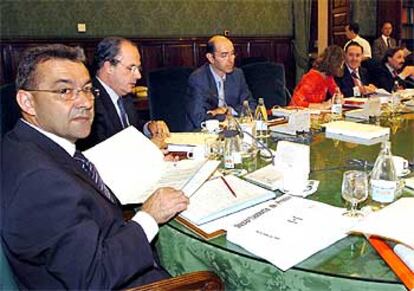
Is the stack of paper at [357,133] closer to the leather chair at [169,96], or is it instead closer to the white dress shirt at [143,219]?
the leather chair at [169,96]

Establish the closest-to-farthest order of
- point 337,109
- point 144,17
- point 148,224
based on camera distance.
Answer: point 148,224 → point 337,109 → point 144,17

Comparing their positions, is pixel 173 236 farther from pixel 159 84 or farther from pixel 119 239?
pixel 159 84

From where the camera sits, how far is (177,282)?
3.52ft

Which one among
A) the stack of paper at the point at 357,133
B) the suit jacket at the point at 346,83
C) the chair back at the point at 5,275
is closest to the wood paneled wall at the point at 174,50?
the suit jacket at the point at 346,83

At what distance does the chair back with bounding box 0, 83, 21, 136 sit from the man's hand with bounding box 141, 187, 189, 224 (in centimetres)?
74

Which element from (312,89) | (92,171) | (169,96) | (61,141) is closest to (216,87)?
(169,96)

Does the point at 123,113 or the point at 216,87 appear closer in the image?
the point at 123,113

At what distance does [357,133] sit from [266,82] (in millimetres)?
1718

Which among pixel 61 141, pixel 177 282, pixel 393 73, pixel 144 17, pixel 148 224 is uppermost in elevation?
pixel 144 17

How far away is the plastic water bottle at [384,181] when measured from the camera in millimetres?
1305

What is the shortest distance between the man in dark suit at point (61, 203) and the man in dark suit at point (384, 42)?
5806 millimetres

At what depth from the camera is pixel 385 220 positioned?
1.09 metres

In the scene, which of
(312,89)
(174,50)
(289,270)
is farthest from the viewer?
(174,50)

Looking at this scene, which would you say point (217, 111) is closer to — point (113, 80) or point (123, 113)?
point (123, 113)
